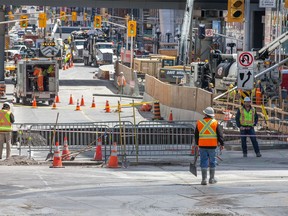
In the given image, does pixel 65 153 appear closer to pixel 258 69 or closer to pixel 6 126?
pixel 6 126

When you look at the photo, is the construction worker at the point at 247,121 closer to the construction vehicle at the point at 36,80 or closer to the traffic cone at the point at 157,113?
the traffic cone at the point at 157,113

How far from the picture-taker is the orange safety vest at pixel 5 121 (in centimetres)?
2456

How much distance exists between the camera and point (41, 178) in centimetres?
1981

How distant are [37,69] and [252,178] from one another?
2998 centimetres

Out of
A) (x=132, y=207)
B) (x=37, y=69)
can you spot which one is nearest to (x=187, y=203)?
(x=132, y=207)

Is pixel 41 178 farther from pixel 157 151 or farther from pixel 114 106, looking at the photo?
pixel 114 106

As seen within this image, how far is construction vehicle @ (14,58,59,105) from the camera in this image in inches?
1918

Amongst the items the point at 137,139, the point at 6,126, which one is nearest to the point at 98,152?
the point at 137,139

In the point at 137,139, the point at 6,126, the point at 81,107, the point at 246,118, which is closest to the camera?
the point at 246,118

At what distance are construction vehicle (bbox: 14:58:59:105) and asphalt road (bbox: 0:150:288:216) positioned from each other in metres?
26.0

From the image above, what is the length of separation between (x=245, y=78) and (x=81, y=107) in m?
23.5

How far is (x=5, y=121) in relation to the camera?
2467cm

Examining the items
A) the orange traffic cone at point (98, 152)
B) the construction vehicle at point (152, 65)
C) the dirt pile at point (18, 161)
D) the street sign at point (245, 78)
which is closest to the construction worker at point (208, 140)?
the orange traffic cone at point (98, 152)

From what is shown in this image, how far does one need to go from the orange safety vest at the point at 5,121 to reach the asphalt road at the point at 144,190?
211 centimetres
